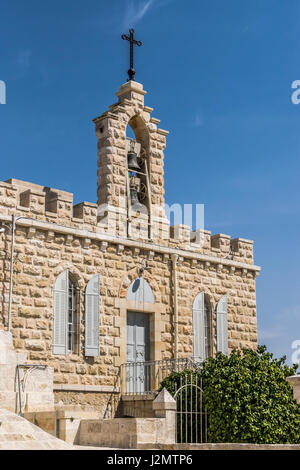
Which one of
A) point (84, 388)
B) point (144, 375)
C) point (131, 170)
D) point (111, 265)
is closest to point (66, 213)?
point (111, 265)

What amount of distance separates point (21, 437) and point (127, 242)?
7.79 meters

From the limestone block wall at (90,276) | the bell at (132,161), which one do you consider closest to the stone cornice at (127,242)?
the limestone block wall at (90,276)

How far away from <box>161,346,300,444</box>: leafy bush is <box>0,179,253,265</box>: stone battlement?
4757mm

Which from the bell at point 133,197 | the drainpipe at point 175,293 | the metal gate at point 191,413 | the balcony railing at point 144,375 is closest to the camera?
the metal gate at point 191,413

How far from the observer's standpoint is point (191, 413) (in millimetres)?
14133

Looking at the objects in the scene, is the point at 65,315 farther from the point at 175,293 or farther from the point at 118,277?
the point at 175,293

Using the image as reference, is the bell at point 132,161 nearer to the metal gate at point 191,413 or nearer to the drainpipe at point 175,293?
the drainpipe at point 175,293

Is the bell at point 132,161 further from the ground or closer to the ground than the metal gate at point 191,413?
further from the ground

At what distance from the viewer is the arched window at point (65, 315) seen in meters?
16.5

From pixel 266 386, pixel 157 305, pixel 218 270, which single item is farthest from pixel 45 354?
pixel 218 270

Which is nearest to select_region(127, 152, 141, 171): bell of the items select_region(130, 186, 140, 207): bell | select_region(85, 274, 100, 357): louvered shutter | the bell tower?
the bell tower

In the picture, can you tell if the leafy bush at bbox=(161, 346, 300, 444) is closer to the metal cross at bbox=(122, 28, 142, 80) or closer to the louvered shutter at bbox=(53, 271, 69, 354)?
the louvered shutter at bbox=(53, 271, 69, 354)

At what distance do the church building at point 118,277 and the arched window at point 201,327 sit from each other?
0.10 ft

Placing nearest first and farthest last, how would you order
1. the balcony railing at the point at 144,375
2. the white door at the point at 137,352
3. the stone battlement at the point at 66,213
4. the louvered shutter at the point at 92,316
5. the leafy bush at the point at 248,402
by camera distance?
the leafy bush at the point at 248,402, the stone battlement at the point at 66,213, the louvered shutter at the point at 92,316, the balcony railing at the point at 144,375, the white door at the point at 137,352
